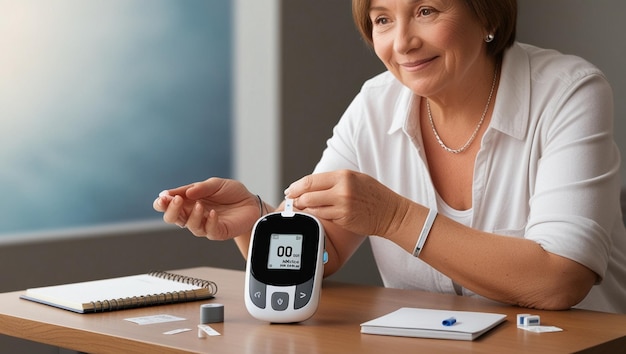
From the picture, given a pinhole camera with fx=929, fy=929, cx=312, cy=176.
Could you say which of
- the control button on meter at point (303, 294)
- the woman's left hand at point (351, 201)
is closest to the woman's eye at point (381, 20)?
the woman's left hand at point (351, 201)

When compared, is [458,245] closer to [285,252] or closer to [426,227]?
[426,227]

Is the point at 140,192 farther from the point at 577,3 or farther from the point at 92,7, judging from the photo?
the point at 577,3

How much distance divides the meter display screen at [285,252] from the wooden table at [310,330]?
102 millimetres

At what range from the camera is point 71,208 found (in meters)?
4.38

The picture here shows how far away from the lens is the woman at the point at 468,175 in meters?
1.74

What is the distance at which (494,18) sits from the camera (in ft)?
6.67

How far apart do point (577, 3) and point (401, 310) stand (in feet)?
9.45

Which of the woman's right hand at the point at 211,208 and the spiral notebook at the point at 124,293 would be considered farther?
the woman's right hand at the point at 211,208

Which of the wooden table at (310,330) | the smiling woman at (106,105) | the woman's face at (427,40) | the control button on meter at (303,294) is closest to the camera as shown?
the wooden table at (310,330)

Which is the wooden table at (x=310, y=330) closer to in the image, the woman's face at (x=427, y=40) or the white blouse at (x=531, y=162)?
the white blouse at (x=531, y=162)

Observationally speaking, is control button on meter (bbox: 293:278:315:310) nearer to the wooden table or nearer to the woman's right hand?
the wooden table

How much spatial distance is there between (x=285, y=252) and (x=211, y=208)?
0.38 m

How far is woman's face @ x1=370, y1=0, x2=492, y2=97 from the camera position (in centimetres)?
196

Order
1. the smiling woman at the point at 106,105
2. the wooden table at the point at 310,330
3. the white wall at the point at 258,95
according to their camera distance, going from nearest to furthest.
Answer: the wooden table at the point at 310,330 < the smiling woman at the point at 106,105 < the white wall at the point at 258,95
